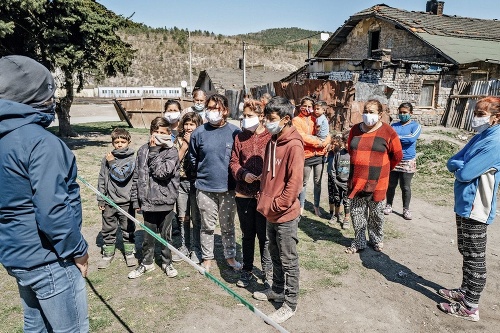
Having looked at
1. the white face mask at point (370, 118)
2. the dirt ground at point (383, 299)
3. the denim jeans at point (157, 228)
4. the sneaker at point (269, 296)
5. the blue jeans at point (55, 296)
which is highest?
the white face mask at point (370, 118)

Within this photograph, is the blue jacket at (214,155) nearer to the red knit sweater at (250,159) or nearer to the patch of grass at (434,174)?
the red knit sweater at (250,159)

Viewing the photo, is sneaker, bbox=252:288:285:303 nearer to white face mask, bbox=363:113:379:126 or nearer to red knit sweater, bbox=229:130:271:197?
red knit sweater, bbox=229:130:271:197

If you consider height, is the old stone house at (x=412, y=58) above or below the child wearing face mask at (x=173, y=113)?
above

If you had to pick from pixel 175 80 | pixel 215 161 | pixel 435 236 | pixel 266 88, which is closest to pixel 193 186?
pixel 215 161

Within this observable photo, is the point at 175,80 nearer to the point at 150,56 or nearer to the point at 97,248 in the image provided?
the point at 150,56

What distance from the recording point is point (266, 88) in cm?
2208

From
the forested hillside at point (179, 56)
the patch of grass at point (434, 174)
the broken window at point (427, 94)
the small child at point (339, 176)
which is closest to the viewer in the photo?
the small child at point (339, 176)

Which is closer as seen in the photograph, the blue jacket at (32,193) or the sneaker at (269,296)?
the blue jacket at (32,193)

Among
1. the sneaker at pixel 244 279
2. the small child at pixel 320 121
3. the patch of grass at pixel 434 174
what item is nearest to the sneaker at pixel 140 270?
the sneaker at pixel 244 279

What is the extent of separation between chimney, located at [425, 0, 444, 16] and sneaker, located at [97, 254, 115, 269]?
89.0 feet

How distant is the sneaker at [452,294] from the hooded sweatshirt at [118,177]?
12.2 ft

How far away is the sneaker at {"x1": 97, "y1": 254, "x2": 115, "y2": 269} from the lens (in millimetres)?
4443

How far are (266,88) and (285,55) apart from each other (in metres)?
49.3

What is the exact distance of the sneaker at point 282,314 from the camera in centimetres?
332
